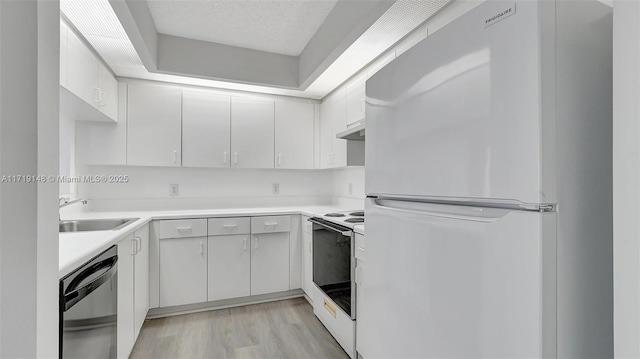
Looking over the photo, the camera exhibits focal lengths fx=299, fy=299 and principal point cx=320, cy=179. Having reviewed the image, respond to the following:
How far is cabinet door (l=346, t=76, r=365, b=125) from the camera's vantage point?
2.42m

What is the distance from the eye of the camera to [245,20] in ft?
7.17

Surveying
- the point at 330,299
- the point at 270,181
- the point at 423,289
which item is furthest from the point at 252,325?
the point at 423,289

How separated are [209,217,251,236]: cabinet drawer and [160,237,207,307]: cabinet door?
112 millimetres

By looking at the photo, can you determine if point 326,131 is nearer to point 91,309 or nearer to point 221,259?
point 221,259

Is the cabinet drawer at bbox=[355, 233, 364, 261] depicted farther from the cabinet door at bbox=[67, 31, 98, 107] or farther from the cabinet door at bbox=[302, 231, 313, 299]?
the cabinet door at bbox=[67, 31, 98, 107]

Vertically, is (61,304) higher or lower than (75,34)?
lower

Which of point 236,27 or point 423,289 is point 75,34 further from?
point 423,289

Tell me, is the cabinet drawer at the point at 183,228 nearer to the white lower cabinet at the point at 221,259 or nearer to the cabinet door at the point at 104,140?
the white lower cabinet at the point at 221,259

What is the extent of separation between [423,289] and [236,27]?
7.40ft

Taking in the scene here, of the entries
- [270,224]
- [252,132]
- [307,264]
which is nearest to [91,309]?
[270,224]

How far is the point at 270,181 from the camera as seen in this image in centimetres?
333

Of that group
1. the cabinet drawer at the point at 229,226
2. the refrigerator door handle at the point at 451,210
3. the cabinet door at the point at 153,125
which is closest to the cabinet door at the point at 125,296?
the cabinet drawer at the point at 229,226

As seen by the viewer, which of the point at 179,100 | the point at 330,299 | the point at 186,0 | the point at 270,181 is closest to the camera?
the point at 186,0

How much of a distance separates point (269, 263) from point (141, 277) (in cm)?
101
